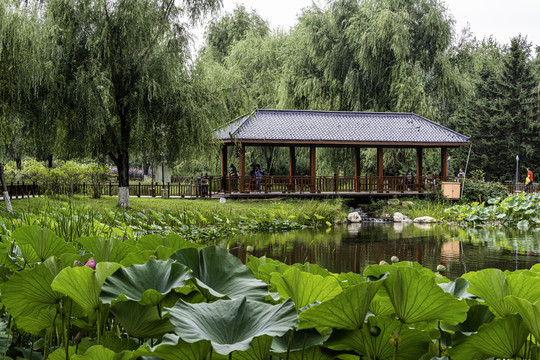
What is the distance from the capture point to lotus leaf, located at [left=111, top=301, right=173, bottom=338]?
3.75ft

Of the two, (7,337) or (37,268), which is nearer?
(37,268)

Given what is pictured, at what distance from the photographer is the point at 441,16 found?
2373 cm

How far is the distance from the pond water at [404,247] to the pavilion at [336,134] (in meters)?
6.22

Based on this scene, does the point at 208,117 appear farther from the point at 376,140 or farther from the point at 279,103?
the point at 279,103

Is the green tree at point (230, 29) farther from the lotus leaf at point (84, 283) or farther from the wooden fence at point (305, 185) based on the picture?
the lotus leaf at point (84, 283)

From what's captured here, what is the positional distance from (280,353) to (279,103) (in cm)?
2589

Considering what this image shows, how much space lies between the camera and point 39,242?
168 centimetres

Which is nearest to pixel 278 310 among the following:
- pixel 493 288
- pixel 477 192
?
pixel 493 288

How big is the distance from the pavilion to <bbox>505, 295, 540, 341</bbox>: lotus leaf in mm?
19368

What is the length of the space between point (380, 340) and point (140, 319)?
0.58m

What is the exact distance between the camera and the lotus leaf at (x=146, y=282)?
1.14 meters

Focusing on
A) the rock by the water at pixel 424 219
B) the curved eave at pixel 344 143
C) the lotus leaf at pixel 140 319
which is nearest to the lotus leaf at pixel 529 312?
the lotus leaf at pixel 140 319

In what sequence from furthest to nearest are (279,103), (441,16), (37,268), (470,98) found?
(470,98) → (279,103) → (441,16) → (37,268)

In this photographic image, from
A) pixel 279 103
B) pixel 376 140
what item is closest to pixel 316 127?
pixel 376 140
